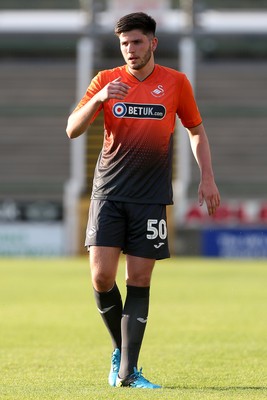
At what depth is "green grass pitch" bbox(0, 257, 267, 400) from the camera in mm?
6445

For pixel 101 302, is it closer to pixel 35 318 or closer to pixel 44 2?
pixel 35 318

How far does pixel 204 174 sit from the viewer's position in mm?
6629

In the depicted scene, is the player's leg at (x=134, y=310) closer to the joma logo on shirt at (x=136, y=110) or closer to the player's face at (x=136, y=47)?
the joma logo on shirt at (x=136, y=110)

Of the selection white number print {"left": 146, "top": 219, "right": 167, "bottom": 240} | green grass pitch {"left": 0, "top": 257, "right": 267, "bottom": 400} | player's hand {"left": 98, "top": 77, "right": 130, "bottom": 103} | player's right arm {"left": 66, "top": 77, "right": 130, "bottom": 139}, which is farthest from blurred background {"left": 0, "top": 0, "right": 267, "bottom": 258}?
player's hand {"left": 98, "top": 77, "right": 130, "bottom": 103}

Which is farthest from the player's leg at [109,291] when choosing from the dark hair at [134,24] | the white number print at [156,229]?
the dark hair at [134,24]

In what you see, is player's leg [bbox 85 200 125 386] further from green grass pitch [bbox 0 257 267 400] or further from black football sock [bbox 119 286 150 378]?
green grass pitch [bbox 0 257 267 400]

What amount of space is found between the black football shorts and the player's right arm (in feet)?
1.69

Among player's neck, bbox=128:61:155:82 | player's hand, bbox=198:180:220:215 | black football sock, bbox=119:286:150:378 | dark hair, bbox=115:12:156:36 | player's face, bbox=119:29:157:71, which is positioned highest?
dark hair, bbox=115:12:156:36

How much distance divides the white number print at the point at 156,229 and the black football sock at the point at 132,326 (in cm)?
32

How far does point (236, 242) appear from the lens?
2953 cm

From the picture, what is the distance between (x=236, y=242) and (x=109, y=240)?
23.3m

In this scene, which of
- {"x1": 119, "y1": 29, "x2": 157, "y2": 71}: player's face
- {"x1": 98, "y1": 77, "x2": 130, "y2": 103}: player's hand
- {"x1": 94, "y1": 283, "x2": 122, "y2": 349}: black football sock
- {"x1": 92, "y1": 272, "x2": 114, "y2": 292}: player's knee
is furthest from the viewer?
{"x1": 94, "y1": 283, "x2": 122, "y2": 349}: black football sock

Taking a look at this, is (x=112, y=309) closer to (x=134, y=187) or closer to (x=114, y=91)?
(x=134, y=187)

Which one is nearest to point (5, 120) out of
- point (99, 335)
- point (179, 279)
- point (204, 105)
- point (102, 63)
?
A: point (102, 63)
